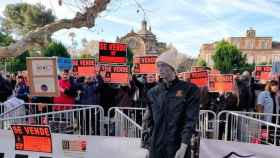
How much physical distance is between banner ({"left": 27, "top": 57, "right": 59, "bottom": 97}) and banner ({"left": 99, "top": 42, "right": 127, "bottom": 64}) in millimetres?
3135

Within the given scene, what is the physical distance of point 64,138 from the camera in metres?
5.89

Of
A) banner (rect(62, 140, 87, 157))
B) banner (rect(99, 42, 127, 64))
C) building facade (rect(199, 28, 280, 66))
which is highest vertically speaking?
building facade (rect(199, 28, 280, 66))

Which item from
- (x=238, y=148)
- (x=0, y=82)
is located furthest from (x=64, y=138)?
(x=0, y=82)

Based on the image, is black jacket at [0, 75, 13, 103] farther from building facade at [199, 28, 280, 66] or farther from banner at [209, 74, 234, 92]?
building facade at [199, 28, 280, 66]

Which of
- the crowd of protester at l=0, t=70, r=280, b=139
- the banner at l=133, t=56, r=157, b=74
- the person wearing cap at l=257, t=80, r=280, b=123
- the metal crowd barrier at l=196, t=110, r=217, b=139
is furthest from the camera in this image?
the banner at l=133, t=56, r=157, b=74

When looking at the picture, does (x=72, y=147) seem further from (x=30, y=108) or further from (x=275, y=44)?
(x=275, y=44)

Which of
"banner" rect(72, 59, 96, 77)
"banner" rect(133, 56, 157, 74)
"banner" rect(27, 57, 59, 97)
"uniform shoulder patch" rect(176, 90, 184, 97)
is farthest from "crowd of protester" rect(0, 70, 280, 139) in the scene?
"uniform shoulder patch" rect(176, 90, 184, 97)

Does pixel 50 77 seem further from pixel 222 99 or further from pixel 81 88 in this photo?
pixel 222 99

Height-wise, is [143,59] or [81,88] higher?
[143,59]

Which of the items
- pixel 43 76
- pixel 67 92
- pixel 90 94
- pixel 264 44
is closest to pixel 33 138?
pixel 43 76

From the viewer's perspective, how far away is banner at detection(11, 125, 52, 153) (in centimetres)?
584

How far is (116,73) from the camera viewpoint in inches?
407

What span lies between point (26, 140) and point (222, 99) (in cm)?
555

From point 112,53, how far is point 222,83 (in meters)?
3.07
